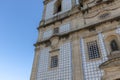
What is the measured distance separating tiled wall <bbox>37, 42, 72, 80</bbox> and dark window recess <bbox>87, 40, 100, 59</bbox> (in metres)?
1.77

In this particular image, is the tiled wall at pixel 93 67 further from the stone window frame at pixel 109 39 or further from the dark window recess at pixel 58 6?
the dark window recess at pixel 58 6

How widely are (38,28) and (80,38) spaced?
257 inches

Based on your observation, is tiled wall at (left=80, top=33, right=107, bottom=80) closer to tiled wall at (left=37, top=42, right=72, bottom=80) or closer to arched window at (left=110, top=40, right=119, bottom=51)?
arched window at (left=110, top=40, right=119, bottom=51)

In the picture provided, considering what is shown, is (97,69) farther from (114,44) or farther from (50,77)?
(50,77)

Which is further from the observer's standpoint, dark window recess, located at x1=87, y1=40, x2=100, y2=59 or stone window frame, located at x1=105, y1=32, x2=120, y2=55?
dark window recess, located at x1=87, y1=40, x2=100, y2=59

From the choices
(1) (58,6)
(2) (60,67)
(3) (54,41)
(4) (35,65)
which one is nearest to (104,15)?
(3) (54,41)

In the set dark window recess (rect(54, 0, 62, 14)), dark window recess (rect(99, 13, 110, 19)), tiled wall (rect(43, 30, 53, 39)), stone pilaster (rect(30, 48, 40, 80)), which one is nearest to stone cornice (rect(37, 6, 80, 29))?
tiled wall (rect(43, 30, 53, 39))

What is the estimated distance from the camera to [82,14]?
52.0ft

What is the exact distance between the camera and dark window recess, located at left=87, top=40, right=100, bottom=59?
39.4 feet

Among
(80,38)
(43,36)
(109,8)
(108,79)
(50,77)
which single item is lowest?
(108,79)

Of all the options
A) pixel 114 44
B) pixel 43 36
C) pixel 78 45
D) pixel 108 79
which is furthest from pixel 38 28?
pixel 108 79

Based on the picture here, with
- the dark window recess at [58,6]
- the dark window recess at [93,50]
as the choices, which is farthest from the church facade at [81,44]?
the dark window recess at [58,6]

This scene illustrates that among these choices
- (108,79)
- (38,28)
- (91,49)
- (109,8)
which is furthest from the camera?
(38,28)

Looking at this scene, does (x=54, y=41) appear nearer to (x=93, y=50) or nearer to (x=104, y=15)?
(x=93, y=50)
